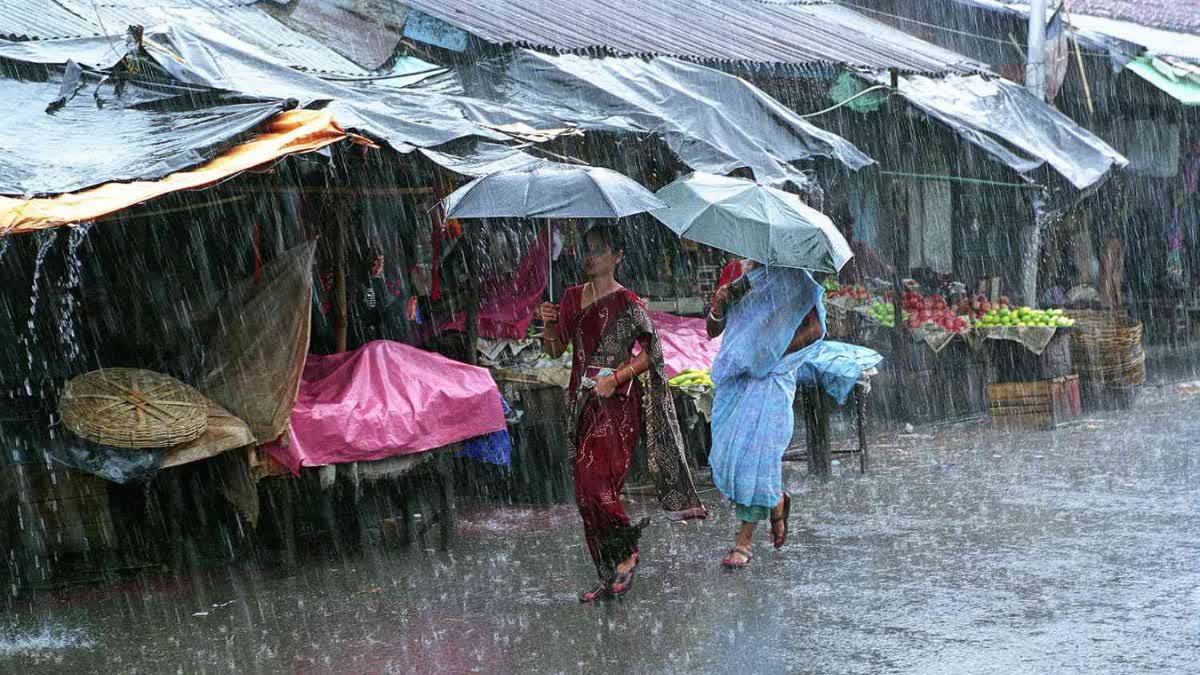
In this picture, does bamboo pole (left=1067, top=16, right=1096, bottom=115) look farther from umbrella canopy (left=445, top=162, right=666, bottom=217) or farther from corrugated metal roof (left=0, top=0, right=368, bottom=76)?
umbrella canopy (left=445, top=162, right=666, bottom=217)

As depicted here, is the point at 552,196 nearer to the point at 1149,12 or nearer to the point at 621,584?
the point at 621,584

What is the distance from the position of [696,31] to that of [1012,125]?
3.60 metres

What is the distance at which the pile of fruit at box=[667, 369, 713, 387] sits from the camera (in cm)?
974

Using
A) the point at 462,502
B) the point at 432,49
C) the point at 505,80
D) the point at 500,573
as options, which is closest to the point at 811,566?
the point at 500,573

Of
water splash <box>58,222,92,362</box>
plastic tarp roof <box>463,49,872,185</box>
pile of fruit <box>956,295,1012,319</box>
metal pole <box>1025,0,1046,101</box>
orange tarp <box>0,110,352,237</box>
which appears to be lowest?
pile of fruit <box>956,295,1012,319</box>

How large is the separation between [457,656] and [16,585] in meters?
3.04

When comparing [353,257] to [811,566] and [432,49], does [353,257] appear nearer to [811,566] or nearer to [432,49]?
[432,49]

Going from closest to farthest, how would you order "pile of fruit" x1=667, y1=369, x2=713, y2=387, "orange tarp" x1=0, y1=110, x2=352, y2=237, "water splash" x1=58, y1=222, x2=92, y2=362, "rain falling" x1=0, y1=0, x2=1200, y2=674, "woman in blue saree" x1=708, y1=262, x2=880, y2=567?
"orange tarp" x1=0, y1=110, x2=352, y2=237 < "rain falling" x1=0, y1=0, x2=1200, y2=674 < "woman in blue saree" x1=708, y1=262, x2=880, y2=567 < "water splash" x1=58, y1=222, x2=92, y2=362 < "pile of fruit" x1=667, y1=369, x2=713, y2=387

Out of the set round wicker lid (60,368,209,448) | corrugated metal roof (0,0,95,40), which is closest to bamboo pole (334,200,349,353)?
round wicker lid (60,368,209,448)

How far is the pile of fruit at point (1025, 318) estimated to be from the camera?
13.0 meters

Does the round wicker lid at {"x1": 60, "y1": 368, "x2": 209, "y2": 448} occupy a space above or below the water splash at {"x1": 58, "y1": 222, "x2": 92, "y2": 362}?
below

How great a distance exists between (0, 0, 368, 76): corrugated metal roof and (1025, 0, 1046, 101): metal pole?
8672mm

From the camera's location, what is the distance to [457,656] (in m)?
5.91

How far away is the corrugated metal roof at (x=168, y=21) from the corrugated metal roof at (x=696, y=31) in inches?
44.6
